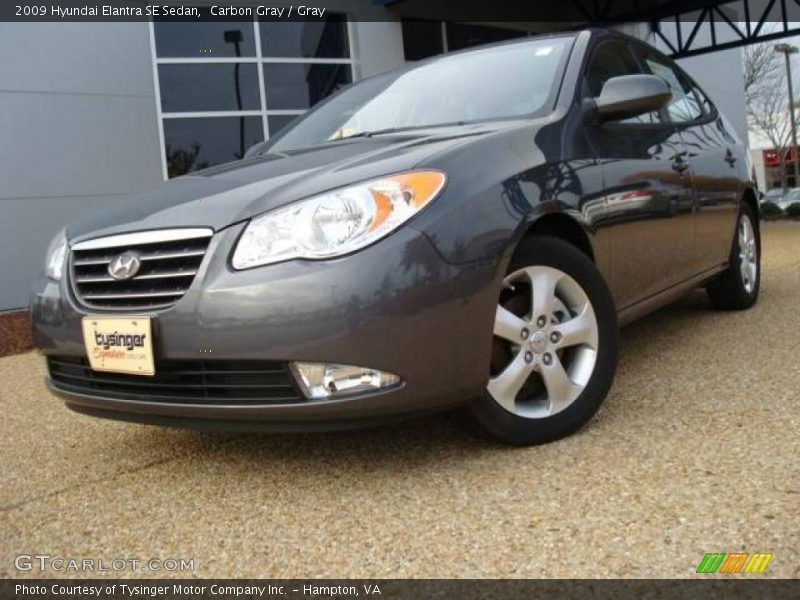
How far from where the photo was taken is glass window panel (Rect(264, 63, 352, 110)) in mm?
9312

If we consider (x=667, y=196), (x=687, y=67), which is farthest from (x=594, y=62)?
(x=687, y=67)

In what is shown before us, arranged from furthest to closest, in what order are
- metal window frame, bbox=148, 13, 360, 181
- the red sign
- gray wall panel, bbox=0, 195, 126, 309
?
the red sign → metal window frame, bbox=148, 13, 360, 181 → gray wall panel, bbox=0, 195, 126, 309

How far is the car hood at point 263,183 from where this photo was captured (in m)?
2.29

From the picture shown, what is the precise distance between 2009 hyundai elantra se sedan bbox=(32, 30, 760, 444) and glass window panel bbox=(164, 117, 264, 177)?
5.97 meters

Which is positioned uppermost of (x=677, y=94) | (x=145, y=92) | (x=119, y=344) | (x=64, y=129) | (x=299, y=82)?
(x=299, y=82)

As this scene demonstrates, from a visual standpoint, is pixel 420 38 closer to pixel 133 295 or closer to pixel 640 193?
pixel 640 193

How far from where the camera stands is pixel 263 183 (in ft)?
7.98

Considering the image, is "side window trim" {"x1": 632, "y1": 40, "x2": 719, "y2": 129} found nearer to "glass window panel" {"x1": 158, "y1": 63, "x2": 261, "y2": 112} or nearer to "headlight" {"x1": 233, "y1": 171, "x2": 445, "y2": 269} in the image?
"headlight" {"x1": 233, "y1": 171, "x2": 445, "y2": 269}

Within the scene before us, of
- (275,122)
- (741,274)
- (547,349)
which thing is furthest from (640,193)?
(275,122)

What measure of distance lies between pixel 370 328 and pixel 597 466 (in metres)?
0.83

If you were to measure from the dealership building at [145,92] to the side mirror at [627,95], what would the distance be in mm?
4987

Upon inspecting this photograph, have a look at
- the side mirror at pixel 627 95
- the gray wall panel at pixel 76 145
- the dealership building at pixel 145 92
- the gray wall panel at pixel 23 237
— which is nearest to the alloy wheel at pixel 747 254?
the side mirror at pixel 627 95

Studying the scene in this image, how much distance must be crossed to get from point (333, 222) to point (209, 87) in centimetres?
742

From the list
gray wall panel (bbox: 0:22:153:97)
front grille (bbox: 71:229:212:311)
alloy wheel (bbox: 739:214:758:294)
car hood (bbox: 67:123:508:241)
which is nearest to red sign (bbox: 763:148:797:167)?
gray wall panel (bbox: 0:22:153:97)
